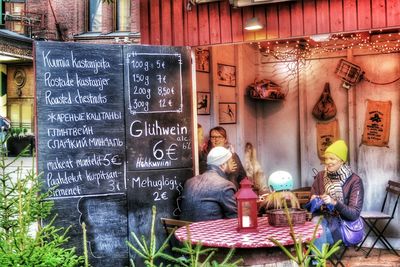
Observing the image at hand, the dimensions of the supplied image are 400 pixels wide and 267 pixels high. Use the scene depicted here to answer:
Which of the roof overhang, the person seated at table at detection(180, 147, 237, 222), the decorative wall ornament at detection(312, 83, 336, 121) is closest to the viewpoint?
the person seated at table at detection(180, 147, 237, 222)

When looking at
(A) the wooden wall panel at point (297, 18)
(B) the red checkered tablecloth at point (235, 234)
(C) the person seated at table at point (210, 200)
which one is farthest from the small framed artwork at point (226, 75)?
(B) the red checkered tablecloth at point (235, 234)

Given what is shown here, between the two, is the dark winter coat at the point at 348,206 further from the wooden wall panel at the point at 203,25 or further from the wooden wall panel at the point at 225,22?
the wooden wall panel at the point at 203,25

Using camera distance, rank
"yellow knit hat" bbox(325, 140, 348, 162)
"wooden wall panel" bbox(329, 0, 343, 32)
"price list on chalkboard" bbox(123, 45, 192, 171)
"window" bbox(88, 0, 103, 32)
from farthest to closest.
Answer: "window" bbox(88, 0, 103, 32), "price list on chalkboard" bbox(123, 45, 192, 171), "wooden wall panel" bbox(329, 0, 343, 32), "yellow knit hat" bbox(325, 140, 348, 162)

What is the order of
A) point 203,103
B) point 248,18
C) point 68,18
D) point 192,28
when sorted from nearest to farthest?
point 248,18, point 192,28, point 203,103, point 68,18

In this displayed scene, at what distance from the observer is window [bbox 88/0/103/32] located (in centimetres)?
2542

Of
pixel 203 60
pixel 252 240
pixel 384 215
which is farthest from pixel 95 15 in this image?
pixel 252 240

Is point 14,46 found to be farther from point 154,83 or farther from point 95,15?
point 154,83

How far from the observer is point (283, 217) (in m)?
5.02

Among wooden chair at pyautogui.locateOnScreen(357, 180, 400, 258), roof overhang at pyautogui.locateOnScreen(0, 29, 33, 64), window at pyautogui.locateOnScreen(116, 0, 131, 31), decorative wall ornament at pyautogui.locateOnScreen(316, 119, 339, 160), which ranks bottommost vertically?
wooden chair at pyautogui.locateOnScreen(357, 180, 400, 258)

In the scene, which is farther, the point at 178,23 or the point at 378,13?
the point at 178,23

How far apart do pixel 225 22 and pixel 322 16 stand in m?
1.19

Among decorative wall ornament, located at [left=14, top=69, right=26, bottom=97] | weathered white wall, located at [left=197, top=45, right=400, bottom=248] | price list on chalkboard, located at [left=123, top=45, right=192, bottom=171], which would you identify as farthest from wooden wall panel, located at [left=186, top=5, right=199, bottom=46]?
decorative wall ornament, located at [left=14, top=69, right=26, bottom=97]

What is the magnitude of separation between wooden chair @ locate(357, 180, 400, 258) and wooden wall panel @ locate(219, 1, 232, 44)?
9.97 ft

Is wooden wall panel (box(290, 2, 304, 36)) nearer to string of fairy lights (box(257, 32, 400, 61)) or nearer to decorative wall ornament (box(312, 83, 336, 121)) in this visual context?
string of fairy lights (box(257, 32, 400, 61))
